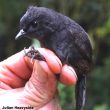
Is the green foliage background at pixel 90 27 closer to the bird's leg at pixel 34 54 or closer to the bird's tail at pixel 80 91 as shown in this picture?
the bird's tail at pixel 80 91

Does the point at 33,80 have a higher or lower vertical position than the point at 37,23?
lower

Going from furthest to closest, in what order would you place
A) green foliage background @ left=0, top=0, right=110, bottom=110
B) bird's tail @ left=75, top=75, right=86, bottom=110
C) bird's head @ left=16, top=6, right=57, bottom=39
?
green foliage background @ left=0, top=0, right=110, bottom=110, bird's tail @ left=75, top=75, right=86, bottom=110, bird's head @ left=16, top=6, right=57, bottom=39

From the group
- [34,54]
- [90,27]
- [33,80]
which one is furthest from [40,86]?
[90,27]

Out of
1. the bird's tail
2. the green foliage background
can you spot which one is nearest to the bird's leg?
the bird's tail

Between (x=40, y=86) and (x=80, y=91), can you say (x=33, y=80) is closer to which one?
(x=40, y=86)

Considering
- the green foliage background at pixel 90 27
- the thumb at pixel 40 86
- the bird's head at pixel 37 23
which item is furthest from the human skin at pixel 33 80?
the green foliage background at pixel 90 27

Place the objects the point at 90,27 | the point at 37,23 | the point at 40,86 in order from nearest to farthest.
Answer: the point at 37,23 → the point at 40,86 → the point at 90,27

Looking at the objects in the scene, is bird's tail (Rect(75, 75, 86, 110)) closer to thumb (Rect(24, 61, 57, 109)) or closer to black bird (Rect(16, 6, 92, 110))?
black bird (Rect(16, 6, 92, 110))
